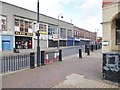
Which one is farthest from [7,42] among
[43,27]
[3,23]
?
[43,27]

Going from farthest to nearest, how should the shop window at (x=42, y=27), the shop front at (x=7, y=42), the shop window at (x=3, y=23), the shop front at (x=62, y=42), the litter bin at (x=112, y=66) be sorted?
the shop front at (x=62, y=42) < the shop window at (x=42, y=27) < the shop front at (x=7, y=42) < the shop window at (x=3, y=23) < the litter bin at (x=112, y=66)

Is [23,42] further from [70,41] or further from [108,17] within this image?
[70,41]

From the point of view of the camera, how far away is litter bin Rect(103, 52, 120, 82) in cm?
701

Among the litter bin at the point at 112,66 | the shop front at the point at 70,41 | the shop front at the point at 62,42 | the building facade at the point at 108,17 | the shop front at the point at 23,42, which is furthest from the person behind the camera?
the shop front at the point at 70,41

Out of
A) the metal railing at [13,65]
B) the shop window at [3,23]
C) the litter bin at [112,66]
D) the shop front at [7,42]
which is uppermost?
the shop window at [3,23]

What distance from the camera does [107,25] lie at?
1137 cm

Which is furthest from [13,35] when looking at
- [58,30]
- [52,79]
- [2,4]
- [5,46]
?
[52,79]

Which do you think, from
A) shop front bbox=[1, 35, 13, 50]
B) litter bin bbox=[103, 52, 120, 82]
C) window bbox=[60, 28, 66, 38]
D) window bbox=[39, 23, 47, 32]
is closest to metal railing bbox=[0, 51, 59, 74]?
litter bin bbox=[103, 52, 120, 82]

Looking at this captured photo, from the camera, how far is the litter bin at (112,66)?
7.01m

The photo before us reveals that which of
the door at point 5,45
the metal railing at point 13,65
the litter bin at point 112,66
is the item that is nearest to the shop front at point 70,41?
the door at point 5,45

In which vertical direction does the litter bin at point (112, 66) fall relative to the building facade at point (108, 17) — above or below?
below

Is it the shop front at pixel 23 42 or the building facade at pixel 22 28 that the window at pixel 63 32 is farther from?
the shop front at pixel 23 42

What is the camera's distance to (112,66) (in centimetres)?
712

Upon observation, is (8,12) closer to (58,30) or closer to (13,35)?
(13,35)
